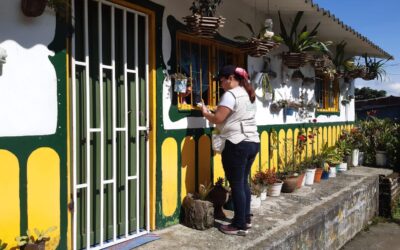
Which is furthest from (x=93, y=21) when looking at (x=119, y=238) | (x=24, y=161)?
(x=119, y=238)

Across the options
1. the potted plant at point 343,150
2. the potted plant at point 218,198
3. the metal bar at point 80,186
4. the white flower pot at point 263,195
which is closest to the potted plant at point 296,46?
the white flower pot at point 263,195

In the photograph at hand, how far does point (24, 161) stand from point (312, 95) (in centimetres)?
651

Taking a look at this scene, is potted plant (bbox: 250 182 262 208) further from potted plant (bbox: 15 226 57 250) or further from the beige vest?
potted plant (bbox: 15 226 57 250)

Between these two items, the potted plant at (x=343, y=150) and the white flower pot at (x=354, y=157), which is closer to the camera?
the potted plant at (x=343, y=150)

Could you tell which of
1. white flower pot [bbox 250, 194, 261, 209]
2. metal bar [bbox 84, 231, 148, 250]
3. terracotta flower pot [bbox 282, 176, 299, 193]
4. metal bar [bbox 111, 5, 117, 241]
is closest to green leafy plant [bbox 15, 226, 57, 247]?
metal bar [bbox 84, 231, 148, 250]

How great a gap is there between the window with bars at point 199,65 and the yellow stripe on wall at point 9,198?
2029 millimetres

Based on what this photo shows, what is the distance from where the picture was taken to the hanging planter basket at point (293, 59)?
6879 mm

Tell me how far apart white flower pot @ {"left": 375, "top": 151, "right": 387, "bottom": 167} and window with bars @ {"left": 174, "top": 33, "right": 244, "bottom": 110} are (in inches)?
221

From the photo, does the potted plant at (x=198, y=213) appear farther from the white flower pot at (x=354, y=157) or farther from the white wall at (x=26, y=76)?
the white flower pot at (x=354, y=157)

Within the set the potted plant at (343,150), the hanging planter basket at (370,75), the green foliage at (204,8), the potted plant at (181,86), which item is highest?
A: the green foliage at (204,8)

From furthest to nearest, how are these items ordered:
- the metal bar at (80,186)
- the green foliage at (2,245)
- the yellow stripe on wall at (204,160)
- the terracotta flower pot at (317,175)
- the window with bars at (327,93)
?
the window with bars at (327,93)
the terracotta flower pot at (317,175)
the yellow stripe on wall at (204,160)
the metal bar at (80,186)
the green foliage at (2,245)

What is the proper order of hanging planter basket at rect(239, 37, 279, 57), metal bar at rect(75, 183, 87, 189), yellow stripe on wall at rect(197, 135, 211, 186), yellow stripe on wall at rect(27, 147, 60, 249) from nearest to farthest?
yellow stripe on wall at rect(27, 147, 60, 249), metal bar at rect(75, 183, 87, 189), yellow stripe on wall at rect(197, 135, 211, 186), hanging planter basket at rect(239, 37, 279, 57)

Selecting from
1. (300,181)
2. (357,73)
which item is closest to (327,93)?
(357,73)

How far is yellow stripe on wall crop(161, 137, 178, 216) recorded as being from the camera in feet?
14.4
